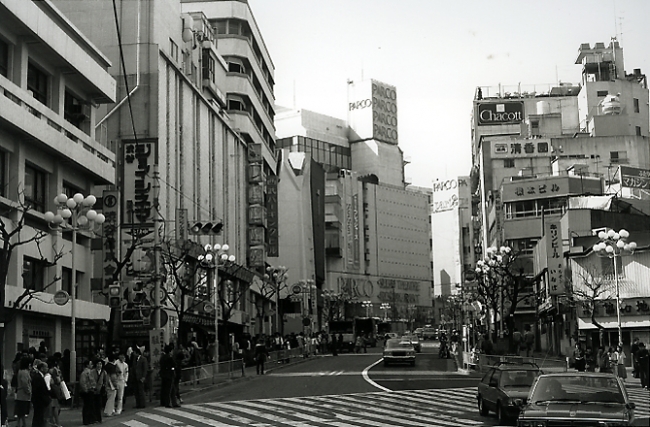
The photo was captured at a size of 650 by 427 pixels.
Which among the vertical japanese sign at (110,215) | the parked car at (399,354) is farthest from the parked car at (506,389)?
the parked car at (399,354)

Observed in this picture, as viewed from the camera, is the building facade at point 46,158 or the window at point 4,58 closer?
the building facade at point 46,158

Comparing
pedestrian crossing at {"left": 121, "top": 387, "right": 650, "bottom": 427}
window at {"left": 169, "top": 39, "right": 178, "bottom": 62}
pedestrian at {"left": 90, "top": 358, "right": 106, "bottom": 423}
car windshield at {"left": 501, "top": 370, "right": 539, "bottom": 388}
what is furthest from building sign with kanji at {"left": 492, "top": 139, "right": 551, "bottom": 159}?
pedestrian at {"left": 90, "top": 358, "right": 106, "bottom": 423}

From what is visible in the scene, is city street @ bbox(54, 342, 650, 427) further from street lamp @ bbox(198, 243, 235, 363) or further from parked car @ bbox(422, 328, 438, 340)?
parked car @ bbox(422, 328, 438, 340)

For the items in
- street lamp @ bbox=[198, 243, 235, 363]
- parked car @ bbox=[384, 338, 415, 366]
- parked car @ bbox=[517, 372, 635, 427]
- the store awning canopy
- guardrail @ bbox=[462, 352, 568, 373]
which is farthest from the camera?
parked car @ bbox=[384, 338, 415, 366]

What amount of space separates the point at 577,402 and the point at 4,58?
2508 centimetres

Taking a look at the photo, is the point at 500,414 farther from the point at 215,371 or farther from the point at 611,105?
the point at 611,105

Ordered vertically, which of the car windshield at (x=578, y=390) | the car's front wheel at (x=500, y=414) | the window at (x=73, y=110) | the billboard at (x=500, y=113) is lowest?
the car's front wheel at (x=500, y=414)

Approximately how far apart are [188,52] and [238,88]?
15307 mm

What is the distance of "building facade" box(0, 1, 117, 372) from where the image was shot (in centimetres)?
3108

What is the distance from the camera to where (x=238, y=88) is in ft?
245

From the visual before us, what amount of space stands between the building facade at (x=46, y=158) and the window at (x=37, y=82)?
4 cm

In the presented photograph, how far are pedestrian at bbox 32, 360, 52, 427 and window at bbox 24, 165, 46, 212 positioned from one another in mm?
14230

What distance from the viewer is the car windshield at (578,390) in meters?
14.3

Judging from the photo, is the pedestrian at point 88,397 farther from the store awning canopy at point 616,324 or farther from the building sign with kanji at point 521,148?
the building sign with kanji at point 521,148
